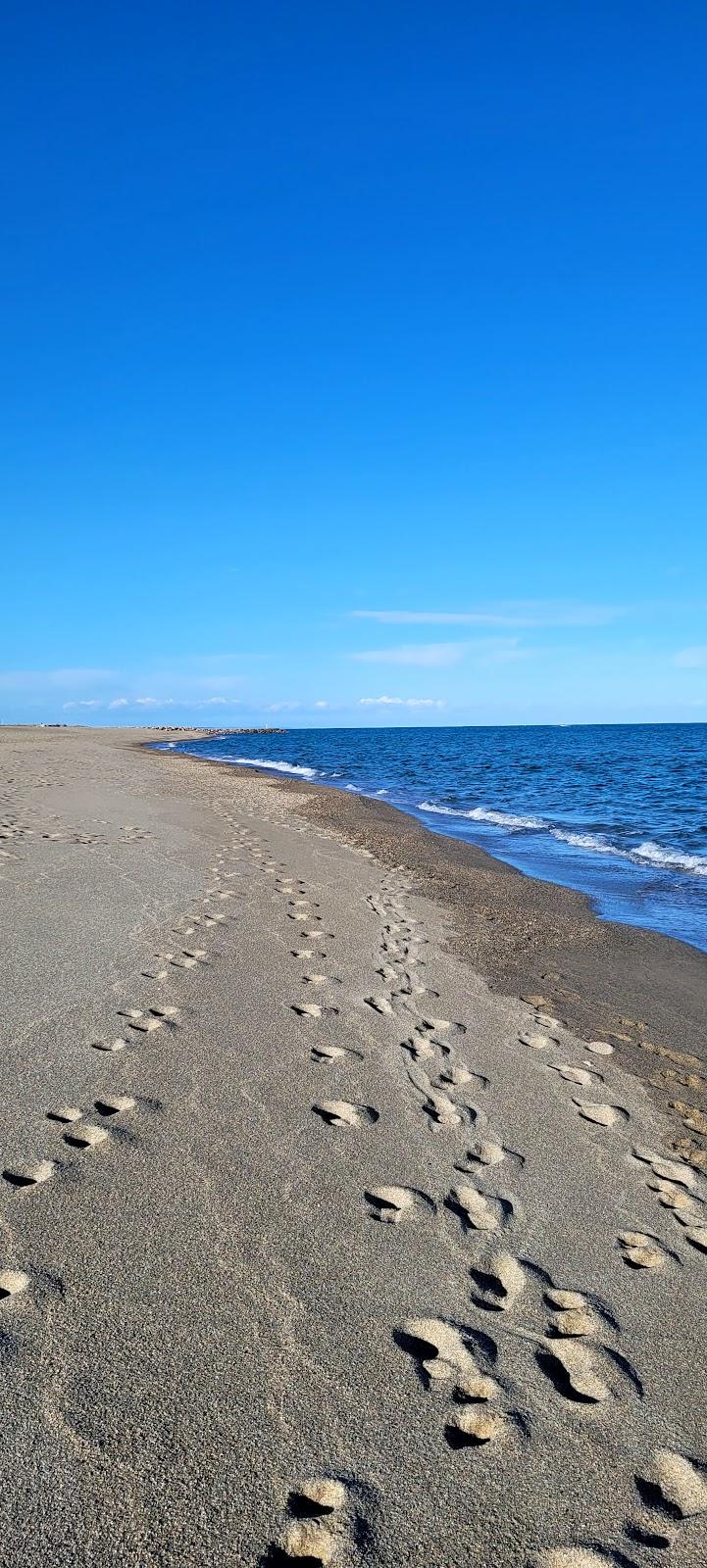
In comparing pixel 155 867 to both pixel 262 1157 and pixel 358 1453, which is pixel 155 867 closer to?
pixel 262 1157

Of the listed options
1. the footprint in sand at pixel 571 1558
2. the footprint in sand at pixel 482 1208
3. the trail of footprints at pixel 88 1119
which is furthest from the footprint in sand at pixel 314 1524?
the footprint in sand at pixel 482 1208

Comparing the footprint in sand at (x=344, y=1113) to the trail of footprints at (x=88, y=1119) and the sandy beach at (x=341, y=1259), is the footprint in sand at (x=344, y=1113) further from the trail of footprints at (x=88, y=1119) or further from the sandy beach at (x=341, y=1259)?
the trail of footprints at (x=88, y=1119)

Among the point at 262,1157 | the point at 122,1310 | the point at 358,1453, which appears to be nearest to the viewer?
the point at 358,1453

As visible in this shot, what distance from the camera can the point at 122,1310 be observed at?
274 centimetres

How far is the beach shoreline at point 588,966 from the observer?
5391 mm

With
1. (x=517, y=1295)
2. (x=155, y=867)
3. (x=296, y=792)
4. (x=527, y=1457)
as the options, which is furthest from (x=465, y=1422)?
(x=296, y=792)

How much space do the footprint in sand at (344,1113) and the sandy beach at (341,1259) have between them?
0.08 ft

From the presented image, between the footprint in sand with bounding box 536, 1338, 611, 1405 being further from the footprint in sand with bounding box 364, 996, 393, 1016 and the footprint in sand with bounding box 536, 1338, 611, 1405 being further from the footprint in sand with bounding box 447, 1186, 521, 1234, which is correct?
the footprint in sand with bounding box 364, 996, 393, 1016

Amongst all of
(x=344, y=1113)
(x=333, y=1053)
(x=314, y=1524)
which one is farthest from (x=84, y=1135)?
(x=314, y=1524)

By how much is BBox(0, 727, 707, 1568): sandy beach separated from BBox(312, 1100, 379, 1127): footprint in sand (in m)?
0.03

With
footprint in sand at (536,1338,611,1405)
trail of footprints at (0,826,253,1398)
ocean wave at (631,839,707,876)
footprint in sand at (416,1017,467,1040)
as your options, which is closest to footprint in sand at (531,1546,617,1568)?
footprint in sand at (536,1338,611,1405)

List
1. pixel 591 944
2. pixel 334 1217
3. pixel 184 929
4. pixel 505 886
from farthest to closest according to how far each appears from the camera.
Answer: pixel 505 886 < pixel 591 944 < pixel 184 929 < pixel 334 1217

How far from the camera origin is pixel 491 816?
21.7 meters

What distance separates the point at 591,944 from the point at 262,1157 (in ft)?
18.9
